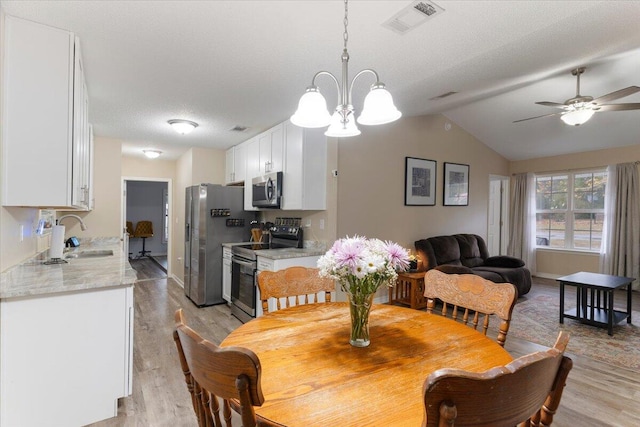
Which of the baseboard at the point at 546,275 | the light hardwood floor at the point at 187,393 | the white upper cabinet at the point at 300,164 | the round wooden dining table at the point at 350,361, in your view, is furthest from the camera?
the baseboard at the point at 546,275

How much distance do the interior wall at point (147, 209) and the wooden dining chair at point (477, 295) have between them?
9159 mm

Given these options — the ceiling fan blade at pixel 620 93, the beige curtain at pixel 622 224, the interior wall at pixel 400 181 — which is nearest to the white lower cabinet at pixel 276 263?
the interior wall at pixel 400 181

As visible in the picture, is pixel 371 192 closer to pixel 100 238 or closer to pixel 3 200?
pixel 3 200

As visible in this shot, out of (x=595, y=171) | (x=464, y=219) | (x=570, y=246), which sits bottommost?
(x=570, y=246)

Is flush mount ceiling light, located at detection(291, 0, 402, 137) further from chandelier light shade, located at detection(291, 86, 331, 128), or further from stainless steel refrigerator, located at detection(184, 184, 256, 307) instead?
stainless steel refrigerator, located at detection(184, 184, 256, 307)

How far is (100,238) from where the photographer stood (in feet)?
15.8

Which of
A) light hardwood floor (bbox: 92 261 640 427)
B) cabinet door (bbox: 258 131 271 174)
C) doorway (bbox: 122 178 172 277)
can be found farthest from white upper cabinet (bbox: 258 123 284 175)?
doorway (bbox: 122 178 172 277)

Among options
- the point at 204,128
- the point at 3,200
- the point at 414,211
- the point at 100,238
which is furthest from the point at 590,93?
the point at 100,238

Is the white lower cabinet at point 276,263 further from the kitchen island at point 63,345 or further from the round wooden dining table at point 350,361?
the round wooden dining table at point 350,361

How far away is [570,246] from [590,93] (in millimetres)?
3198

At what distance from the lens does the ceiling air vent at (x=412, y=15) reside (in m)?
1.80

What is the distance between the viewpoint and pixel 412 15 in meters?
1.88

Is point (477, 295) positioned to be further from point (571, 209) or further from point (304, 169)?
point (571, 209)

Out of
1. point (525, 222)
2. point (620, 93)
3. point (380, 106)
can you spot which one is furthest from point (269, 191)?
point (525, 222)
